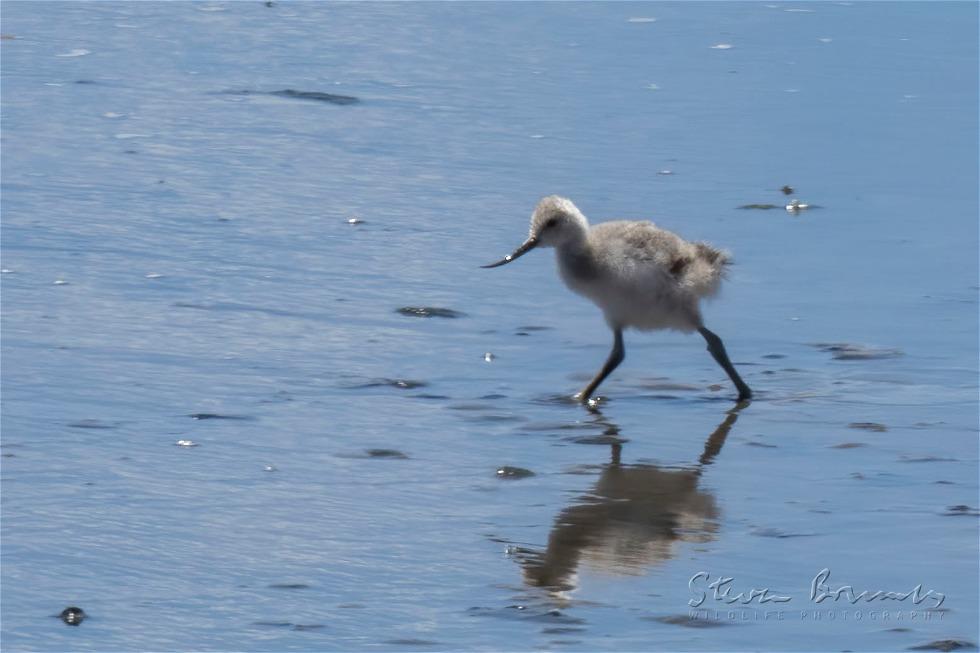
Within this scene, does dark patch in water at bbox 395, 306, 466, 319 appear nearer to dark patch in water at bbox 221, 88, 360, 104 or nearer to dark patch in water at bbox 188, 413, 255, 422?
dark patch in water at bbox 188, 413, 255, 422

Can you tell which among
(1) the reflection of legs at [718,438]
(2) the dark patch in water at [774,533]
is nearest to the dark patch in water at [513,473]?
(1) the reflection of legs at [718,438]

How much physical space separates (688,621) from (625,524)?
0.84m

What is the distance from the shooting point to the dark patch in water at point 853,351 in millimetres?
7145

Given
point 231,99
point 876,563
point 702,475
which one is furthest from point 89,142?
point 876,563

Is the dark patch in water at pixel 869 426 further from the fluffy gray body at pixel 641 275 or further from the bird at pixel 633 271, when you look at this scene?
the fluffy gray body at pixel 641 275

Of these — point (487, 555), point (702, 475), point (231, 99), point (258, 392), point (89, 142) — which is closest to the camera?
point (487, 555)

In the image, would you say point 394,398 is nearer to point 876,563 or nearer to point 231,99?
point 876,563

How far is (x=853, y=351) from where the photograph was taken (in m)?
7.21

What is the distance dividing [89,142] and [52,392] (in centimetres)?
403

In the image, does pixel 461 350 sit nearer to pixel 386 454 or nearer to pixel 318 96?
pixel 386 454

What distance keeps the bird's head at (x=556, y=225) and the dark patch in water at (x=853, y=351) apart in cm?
110

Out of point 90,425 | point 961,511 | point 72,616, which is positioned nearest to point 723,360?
point 961,511

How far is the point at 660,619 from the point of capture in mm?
4480

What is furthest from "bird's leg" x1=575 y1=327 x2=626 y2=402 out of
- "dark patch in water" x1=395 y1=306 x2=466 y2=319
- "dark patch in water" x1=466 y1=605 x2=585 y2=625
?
"dark patch in water" x1=466 y1=605 x2=585 y2=625
